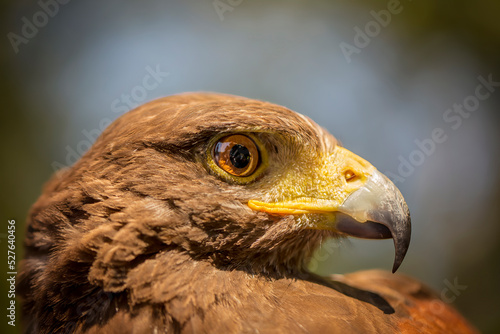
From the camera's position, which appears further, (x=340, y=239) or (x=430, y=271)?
(x=430, y=271)

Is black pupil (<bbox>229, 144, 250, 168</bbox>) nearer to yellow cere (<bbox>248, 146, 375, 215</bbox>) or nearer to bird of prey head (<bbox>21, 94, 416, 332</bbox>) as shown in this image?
bird of prey head (<bbox>21, 94, 416, 332</bbox>)

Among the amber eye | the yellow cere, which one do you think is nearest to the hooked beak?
the yellow cere

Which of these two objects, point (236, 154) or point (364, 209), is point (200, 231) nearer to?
point (236, 154)

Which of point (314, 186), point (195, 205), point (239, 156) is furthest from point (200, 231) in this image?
point (314, 186)

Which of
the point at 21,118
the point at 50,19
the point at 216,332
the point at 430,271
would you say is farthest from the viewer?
the point at 430,271

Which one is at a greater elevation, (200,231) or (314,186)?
(314,186)

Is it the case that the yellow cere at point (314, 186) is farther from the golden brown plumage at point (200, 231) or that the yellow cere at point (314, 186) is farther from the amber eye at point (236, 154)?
the amber eye at point (236, 154)

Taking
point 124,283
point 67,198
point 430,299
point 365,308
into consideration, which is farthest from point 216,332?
point 430,299

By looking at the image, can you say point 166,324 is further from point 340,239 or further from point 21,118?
point 21,118
